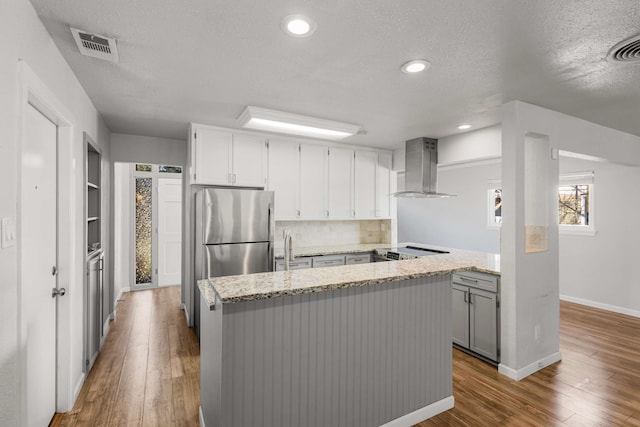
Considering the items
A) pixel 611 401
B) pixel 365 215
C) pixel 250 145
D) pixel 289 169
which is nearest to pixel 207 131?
pixel 250 145

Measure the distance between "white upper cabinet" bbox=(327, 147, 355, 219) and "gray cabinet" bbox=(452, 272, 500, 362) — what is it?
183 cm

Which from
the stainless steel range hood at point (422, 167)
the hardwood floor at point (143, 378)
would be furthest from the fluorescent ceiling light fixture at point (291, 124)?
the hardwood floor at point (143, 378)

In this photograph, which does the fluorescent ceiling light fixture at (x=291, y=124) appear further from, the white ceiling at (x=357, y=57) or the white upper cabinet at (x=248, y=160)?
the white upper cabinet at (x=248, y=160)

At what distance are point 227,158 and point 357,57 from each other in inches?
88.2

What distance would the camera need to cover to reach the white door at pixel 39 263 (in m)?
1.75

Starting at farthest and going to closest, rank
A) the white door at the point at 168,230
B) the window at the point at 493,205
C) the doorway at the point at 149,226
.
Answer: the window at the point at 493,205 → the white door at the point at 168,230 → the doorway at the point at 149,226

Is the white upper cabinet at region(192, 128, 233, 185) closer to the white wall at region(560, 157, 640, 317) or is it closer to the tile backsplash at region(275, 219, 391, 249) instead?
the tile backsplash at region(275, 219, 391, 249)

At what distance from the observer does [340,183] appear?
181 inches

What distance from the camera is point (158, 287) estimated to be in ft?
19.4

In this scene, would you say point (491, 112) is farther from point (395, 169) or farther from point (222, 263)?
point (222, 263)

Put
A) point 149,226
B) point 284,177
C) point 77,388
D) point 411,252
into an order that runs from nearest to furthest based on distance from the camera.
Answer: point 77,388
point 284,177
point 411,252
point 149,226

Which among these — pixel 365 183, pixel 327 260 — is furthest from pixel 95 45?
pixel 365 183

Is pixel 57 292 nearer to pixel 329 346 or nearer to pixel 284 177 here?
pixel 329 346

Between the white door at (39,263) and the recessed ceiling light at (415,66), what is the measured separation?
219 cm
